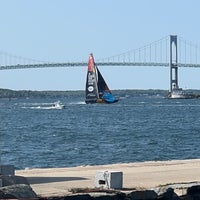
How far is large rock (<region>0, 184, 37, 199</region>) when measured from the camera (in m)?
8.15

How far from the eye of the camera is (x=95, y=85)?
96.3m

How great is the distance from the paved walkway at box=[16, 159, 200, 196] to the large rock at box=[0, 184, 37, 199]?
44cm

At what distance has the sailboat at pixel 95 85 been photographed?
96.0 metres

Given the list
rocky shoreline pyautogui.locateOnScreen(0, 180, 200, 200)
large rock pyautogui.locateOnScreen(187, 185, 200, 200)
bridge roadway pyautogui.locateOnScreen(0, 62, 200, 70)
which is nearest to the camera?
rocky shoreline pyautogui.locateOnScreen(0, 180, 200, 200)

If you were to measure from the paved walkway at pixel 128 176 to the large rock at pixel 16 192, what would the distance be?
44cm

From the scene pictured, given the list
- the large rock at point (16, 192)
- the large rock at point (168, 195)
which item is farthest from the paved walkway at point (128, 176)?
the large rock at point (168, 195)

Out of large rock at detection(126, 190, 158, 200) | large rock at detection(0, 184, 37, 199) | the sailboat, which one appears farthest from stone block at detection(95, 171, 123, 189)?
the sailboat

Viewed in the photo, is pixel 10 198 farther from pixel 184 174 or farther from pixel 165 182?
pixel 184 174

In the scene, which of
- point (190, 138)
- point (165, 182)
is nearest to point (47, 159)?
point (190, 138)

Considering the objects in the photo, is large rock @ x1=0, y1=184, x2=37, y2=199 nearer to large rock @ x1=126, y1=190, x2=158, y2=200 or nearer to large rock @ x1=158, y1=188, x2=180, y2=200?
large rock @ x1=126, y1=190, x2=158, y2=200

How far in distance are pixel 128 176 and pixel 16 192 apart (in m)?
3.51

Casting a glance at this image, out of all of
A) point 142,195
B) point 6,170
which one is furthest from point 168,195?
point 6,170

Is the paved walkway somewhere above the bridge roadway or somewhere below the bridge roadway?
below

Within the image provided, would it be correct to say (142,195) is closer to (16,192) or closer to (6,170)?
(16,192)
